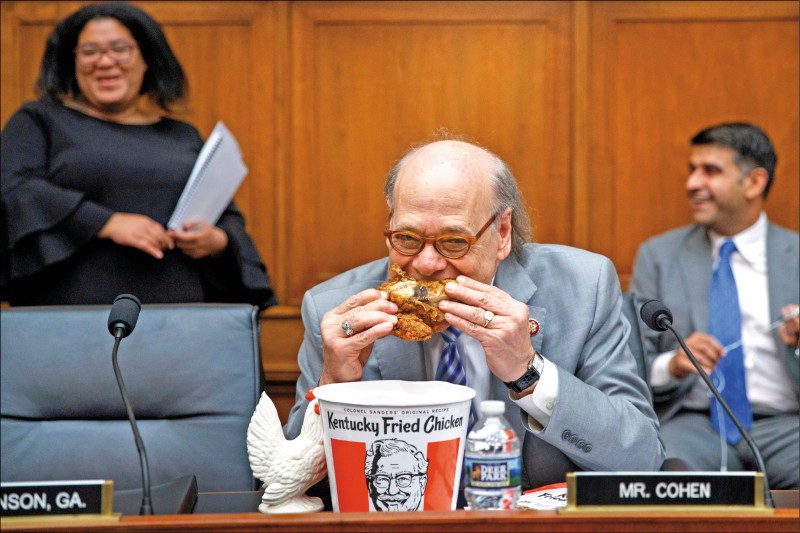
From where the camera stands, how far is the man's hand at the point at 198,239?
248cm

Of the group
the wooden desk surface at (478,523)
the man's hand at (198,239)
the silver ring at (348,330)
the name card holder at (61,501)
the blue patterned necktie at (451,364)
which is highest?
the man's hand at (198,239)

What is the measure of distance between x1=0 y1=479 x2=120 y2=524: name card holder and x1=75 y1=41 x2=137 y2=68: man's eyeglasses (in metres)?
1.65

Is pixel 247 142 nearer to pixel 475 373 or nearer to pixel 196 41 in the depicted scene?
pixel 196 41

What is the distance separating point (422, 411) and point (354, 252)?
243 centimetres

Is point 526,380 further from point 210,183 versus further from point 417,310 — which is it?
point 210,183

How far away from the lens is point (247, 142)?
3625 mm

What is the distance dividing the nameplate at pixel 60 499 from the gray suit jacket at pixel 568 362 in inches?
22.7

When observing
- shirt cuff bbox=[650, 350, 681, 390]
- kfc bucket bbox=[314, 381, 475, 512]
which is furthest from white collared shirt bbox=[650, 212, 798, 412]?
kfc bucket bbox=[314, 381, 475, 512]

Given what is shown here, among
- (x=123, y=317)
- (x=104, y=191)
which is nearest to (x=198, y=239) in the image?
(x=104, y=191)

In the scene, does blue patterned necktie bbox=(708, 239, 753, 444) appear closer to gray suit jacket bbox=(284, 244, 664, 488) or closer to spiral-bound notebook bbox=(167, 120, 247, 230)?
gray suit jacket bbox=(284, 244, 664, 488)

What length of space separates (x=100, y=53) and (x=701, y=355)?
1889 mm

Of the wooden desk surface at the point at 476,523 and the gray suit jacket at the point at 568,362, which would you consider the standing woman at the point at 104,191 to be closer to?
the gray suit jacket at the point at 568,362

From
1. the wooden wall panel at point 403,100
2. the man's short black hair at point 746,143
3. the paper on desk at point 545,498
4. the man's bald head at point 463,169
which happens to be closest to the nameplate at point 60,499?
the paper on desk at point 545,498

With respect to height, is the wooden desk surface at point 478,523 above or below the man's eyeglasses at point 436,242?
below
